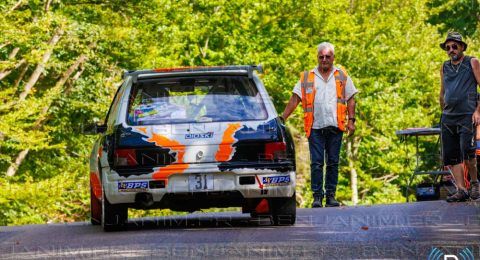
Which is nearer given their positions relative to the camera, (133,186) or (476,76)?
(133,186)

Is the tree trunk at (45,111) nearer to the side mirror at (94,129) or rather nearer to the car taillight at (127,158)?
the side mirror at (94,129)

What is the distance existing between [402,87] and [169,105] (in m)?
39.9

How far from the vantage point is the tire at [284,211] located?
12680 mm

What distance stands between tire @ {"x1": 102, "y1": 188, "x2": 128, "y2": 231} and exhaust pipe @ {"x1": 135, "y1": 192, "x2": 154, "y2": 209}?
0.93ft

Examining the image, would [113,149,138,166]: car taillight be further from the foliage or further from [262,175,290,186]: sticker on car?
the foliage

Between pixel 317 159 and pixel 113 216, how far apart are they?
4.19 m

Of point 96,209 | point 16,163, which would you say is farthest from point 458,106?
point 16,163

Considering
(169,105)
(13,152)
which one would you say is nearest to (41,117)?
(13,152)

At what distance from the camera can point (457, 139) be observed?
15.3m

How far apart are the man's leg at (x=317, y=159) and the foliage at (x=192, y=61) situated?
15164mm

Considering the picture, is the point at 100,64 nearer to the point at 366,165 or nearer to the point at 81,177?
the point at 81,177

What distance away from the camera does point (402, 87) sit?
171 feet

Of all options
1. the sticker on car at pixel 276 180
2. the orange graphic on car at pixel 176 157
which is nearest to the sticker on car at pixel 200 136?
the orange graphic on car at pixel 176 157

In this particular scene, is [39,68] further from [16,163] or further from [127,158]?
[127,158]
